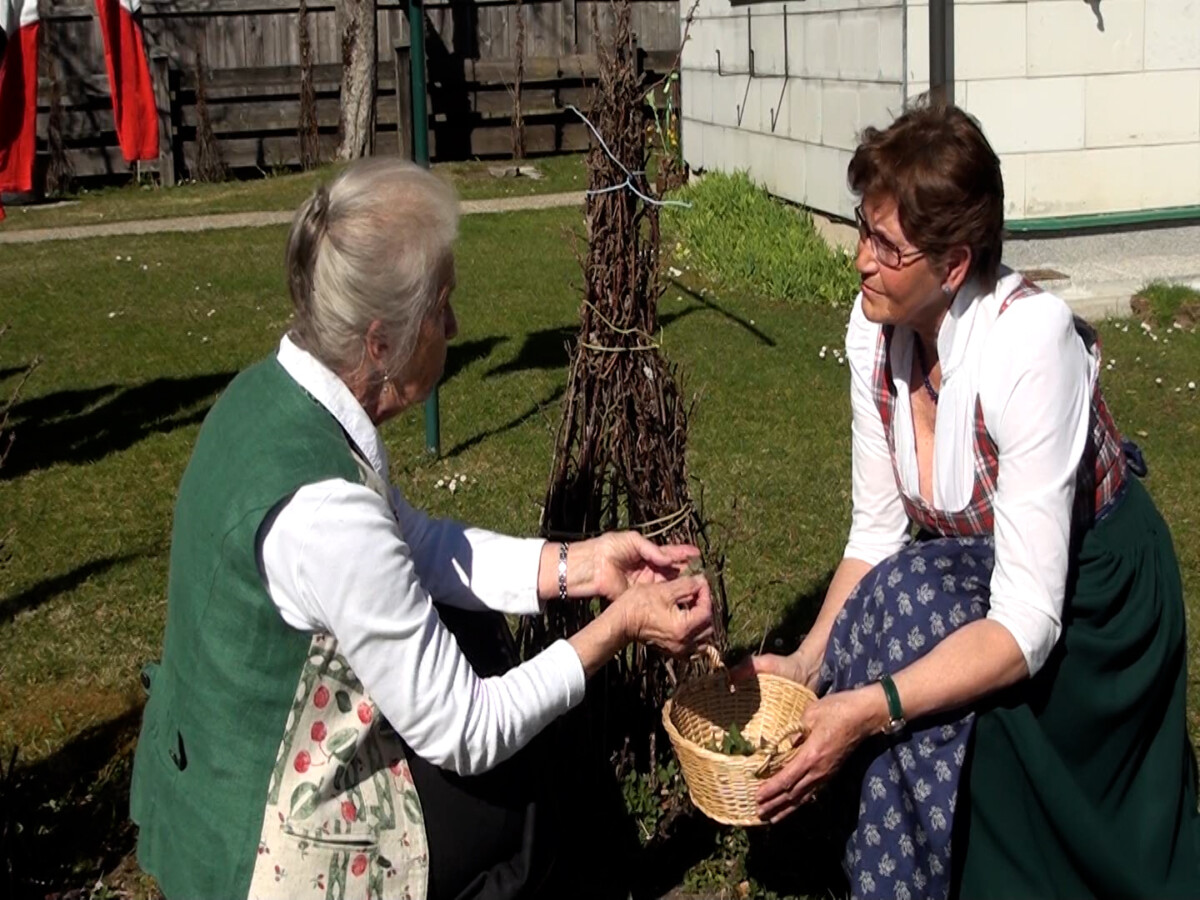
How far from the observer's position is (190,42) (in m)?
16.9

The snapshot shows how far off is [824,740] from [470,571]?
29.9 inches

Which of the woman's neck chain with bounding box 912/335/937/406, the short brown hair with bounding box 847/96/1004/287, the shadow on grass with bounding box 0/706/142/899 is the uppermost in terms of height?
the short brown hair with bounding box 847/96/1004/287

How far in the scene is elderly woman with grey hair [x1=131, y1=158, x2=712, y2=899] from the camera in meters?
2.24

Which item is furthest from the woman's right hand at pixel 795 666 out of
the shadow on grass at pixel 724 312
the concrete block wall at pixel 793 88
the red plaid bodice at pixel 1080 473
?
the concrete block wall at pixel 793 88

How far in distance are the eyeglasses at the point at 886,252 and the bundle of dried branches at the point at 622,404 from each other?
1.70 feet

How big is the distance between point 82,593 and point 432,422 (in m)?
1.65

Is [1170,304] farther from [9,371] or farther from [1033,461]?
[9,371]

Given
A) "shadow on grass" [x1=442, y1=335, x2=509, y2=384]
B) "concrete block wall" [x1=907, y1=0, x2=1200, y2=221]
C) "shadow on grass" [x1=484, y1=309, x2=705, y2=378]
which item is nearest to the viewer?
"shadow on grass" [x1=484, y1=309, x2=705, y2=378]

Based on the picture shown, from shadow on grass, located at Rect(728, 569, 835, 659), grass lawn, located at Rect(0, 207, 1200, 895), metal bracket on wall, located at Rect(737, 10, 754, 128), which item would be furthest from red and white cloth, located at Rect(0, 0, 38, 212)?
metal bracket on wall, located at Rect(737, 10, 754, 128)

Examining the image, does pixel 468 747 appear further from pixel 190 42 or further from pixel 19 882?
pixel 190 42

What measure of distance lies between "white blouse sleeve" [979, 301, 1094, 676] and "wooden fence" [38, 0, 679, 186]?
545 inches

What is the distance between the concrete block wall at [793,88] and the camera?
8.65m

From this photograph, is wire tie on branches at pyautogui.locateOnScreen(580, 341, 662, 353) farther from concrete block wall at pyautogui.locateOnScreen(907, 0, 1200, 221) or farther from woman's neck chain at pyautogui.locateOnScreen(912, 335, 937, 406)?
concrete block wall at pyautogui.locateOnScreen(907, 0, 1200, 221)

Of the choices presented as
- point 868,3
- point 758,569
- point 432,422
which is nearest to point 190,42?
point 868,3
